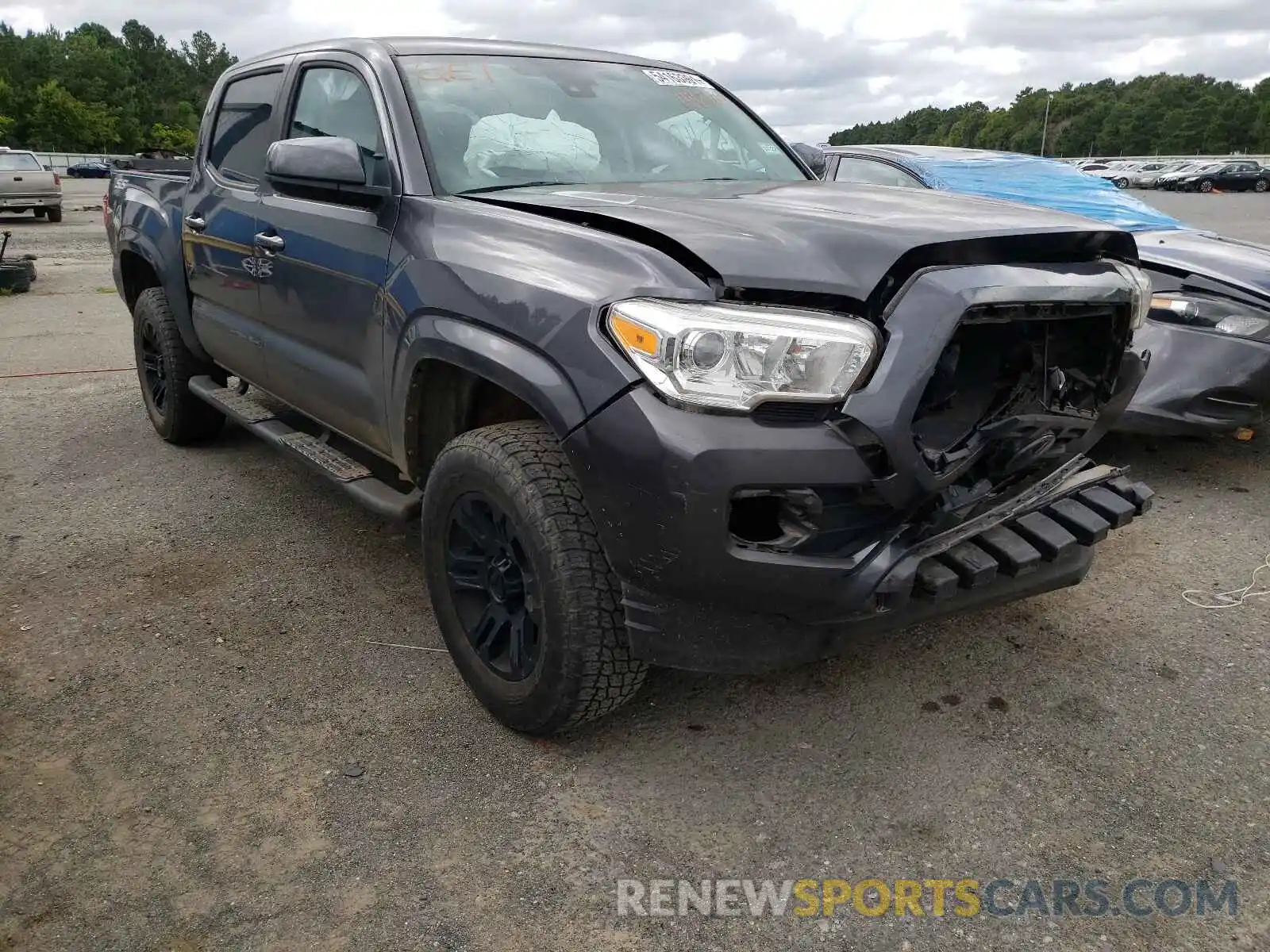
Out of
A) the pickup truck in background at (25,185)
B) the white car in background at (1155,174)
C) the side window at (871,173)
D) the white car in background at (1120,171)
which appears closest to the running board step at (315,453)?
the side window at (871,173)

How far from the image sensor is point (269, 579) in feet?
12.3

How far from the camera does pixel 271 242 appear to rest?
362 cm

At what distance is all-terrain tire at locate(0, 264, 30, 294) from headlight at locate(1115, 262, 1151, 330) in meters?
12.1

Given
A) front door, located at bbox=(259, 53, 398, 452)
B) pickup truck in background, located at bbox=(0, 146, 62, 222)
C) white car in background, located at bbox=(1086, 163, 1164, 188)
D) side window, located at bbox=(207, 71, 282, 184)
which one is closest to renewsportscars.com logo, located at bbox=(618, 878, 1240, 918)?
front door, located at bbox=(259, 53, 398, 452)

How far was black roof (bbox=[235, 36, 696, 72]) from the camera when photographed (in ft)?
11.1

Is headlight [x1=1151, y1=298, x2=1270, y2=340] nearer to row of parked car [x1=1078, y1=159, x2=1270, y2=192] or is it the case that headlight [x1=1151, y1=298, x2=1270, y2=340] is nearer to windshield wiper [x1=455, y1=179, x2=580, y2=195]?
windshield wiper [x1=455, y1=179, x2=580, y2=195]

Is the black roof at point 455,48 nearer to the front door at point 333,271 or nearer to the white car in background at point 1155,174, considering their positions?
the front door at point 333,271

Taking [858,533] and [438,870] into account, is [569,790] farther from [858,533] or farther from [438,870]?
[858,533]

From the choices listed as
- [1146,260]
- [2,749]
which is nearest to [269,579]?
[2,749]

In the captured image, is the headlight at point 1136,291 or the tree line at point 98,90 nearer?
the headlight at point 1136,291

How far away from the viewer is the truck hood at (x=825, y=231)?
218cm

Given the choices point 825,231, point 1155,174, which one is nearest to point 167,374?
point 825,231

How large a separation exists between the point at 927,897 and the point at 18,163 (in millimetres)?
25057

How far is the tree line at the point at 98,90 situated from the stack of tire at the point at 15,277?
223 ft
